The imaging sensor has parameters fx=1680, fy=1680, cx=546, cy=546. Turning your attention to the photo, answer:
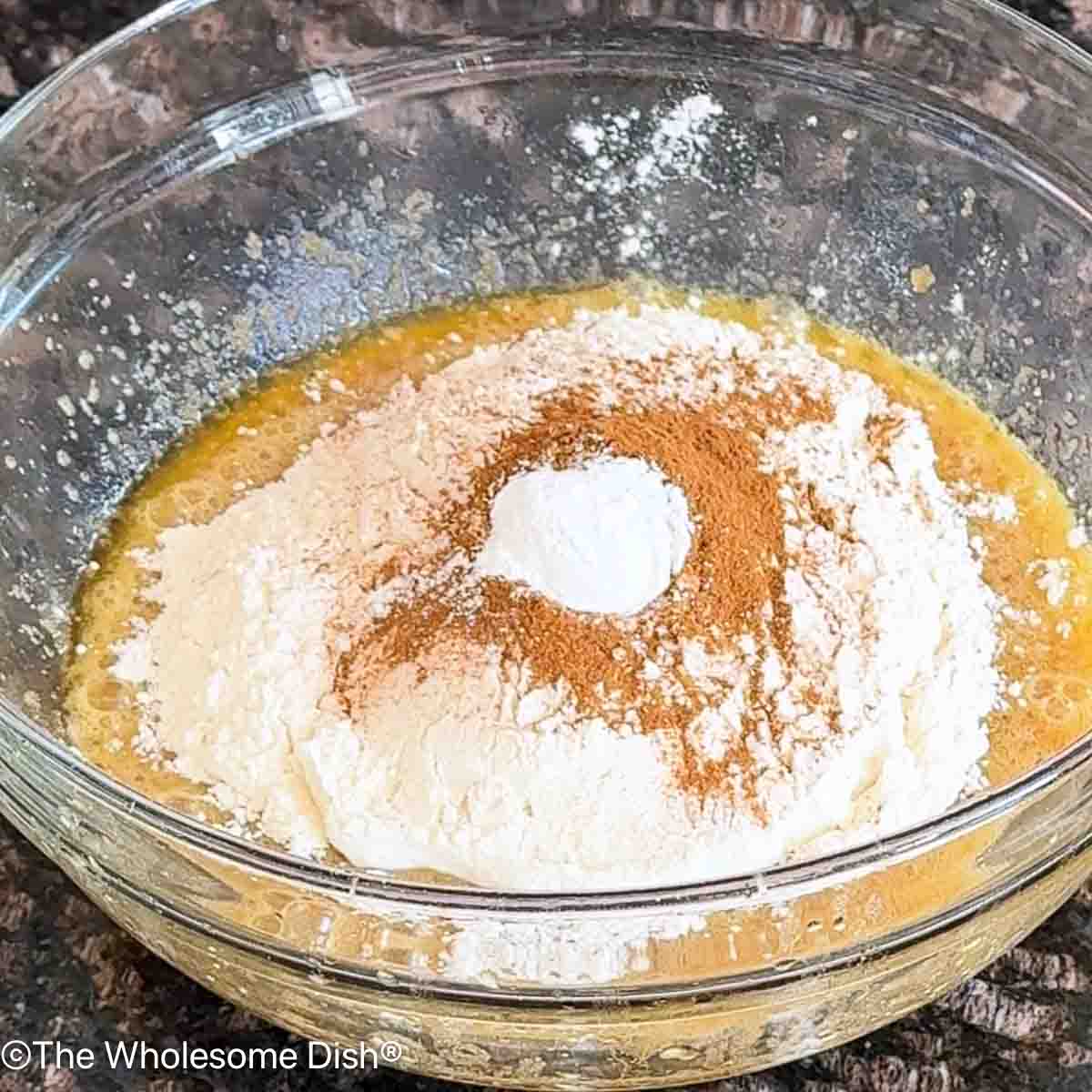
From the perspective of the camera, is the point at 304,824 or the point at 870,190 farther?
the point at 870,190

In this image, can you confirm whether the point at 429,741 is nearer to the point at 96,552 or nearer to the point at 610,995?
the point at 610,995

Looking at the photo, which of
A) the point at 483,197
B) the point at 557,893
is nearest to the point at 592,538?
the point at 557,893

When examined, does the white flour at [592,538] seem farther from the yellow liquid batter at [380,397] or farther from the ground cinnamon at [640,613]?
the yellow liquid batter at [380,397]

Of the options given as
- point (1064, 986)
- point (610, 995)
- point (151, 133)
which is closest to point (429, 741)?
point (610, 995)

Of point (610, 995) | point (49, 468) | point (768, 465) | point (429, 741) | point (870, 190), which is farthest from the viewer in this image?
point (870, 190)

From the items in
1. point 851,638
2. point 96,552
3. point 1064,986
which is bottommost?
point 1064,986

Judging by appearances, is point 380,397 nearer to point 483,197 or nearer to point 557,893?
point 483,197
